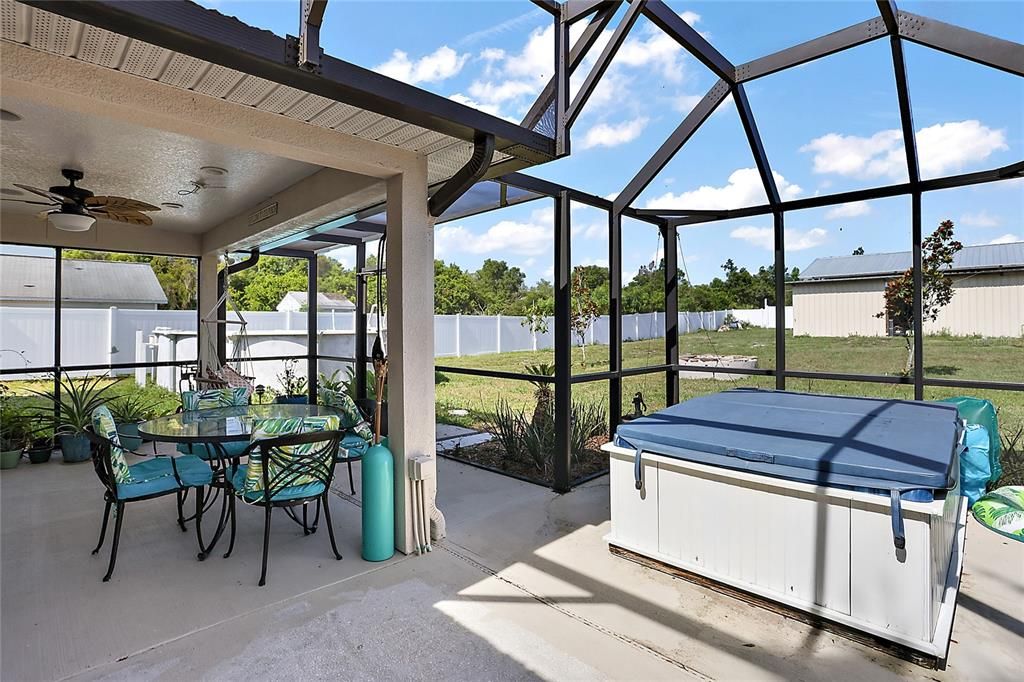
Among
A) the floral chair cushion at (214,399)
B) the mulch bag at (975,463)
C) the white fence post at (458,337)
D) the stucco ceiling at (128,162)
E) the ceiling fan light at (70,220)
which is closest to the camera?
the stucco ceiling at (128,162)

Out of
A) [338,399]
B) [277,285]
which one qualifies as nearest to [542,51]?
[338,399]

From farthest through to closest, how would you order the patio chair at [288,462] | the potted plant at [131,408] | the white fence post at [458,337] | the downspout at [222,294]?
the downspout at [222,294]
the potted plant at [131,408]
the white fence post at [458,337]
the patio chair at [288,462]

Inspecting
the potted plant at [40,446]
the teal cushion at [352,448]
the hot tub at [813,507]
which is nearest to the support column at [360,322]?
the teal cushion at [352,448]

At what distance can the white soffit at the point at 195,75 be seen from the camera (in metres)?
1.77

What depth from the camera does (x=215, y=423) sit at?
142 inches

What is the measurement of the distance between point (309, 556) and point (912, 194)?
16.5ft

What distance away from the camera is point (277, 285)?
20766 mm

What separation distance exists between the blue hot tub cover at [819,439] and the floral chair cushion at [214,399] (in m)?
3.35

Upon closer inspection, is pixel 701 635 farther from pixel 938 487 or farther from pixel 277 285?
pixel 277 285

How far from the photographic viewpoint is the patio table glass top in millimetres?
3137

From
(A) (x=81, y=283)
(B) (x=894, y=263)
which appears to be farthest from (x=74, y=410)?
(B) (x=894, y=263)

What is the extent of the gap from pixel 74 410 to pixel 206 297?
1925 mm

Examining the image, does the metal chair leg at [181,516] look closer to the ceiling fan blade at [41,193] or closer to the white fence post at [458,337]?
the ceiling fan blade at [41,193]

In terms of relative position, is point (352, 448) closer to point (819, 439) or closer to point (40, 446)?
point (819, 439)
